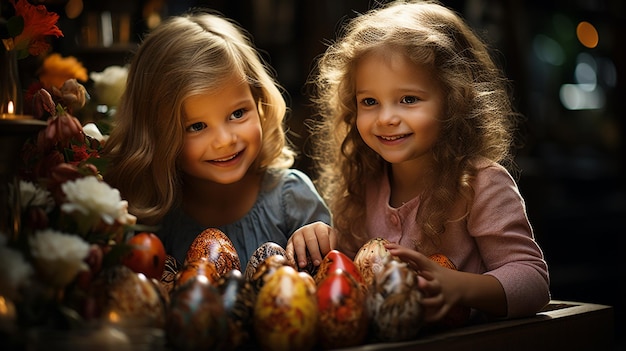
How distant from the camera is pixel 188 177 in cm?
207

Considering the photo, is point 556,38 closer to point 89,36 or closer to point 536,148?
point 536,148

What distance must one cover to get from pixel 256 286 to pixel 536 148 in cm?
317

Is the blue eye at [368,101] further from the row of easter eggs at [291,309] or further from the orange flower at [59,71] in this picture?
the orange flower at [59,71]

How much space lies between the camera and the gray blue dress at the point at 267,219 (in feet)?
6.55

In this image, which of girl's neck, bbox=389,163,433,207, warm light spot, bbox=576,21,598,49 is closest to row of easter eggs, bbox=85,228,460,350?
girl's neck, bbox=389,163,433,207

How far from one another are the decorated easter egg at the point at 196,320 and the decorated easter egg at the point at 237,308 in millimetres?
47

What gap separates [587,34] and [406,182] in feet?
13.8

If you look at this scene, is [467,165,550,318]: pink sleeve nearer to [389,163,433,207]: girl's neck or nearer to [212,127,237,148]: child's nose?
[389,163,433,207]: girl's neck

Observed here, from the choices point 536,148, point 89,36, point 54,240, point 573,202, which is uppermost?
point 54,240

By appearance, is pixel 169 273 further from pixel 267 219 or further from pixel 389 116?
pixel 389 116

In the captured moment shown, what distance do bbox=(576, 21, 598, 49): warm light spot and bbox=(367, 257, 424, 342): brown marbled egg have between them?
15.4 feet

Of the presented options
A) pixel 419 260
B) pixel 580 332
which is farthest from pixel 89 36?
pixel 580 332

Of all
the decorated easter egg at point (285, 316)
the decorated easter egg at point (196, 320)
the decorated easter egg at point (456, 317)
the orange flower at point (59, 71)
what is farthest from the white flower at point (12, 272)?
the orange flower at point (59, 71)

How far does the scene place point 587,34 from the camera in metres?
5.64
